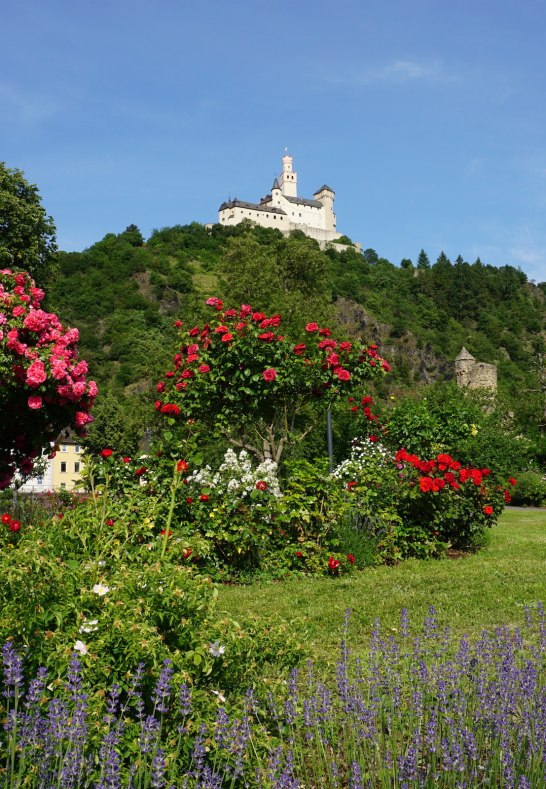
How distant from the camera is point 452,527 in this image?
8.98 meters

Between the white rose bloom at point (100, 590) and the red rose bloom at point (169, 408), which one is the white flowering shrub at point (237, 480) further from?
the white rose bloom at point (100, 590)

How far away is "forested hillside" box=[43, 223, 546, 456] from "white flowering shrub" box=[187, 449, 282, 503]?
1939 centimetres

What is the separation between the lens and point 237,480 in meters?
7.95

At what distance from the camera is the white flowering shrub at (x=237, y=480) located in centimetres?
766

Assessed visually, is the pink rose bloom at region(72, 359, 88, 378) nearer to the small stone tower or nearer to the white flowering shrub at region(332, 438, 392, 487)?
the white flowering shrub at region(332, 438, 392, 487)

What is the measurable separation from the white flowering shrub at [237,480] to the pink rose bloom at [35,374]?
198 centimetres

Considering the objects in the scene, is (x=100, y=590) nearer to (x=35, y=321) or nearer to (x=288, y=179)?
(x=35, y=321)

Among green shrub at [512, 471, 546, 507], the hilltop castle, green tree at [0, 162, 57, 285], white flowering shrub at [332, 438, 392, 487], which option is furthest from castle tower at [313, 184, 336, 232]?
white flowering shrub at [332, 438, 392, 487]

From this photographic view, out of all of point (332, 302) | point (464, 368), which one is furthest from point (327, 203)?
point (464, 368)

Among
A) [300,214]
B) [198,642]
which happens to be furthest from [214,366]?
[300,214]

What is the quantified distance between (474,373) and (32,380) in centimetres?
3028

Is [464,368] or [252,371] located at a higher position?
[464,368]

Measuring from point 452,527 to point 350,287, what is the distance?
206 feet

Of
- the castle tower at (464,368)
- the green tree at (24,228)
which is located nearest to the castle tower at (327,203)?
the castle tower at (464,368)
